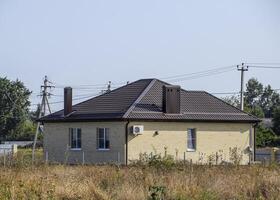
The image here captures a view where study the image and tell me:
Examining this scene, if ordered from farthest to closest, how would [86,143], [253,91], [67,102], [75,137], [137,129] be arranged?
1. [253,91]
2. [67,102]
3. [75,137]
4. [86,143]
5. [137,129]

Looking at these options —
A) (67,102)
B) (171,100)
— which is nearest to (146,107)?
(171,100)

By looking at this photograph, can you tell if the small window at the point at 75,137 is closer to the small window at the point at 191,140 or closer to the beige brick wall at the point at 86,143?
the beige brick wall at the point at 86,143

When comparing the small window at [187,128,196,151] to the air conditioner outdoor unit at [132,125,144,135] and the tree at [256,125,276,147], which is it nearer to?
the air conditioner outdoor unit at [132,125,144,135]

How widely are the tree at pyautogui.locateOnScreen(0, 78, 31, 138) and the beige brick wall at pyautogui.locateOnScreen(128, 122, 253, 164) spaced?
44569mm

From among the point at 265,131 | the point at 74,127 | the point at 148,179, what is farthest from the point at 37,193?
the point at 265,131

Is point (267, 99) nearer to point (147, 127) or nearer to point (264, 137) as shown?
point (264, 137)

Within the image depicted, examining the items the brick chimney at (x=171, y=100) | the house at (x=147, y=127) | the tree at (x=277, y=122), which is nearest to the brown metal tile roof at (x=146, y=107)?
the house at (x=147, y=127)

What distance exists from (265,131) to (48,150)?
2380 cm

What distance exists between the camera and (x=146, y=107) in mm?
38344

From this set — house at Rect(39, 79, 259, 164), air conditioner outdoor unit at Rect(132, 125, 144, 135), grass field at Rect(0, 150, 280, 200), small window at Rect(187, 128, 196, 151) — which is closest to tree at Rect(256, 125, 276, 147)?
house at Rect(39, 79, 259, 164)

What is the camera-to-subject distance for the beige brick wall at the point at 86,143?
36812 mm

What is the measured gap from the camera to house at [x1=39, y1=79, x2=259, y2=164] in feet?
121

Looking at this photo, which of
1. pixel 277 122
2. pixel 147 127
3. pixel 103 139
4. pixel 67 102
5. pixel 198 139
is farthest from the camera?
pixel 277 122

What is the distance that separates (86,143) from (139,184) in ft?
77.1
